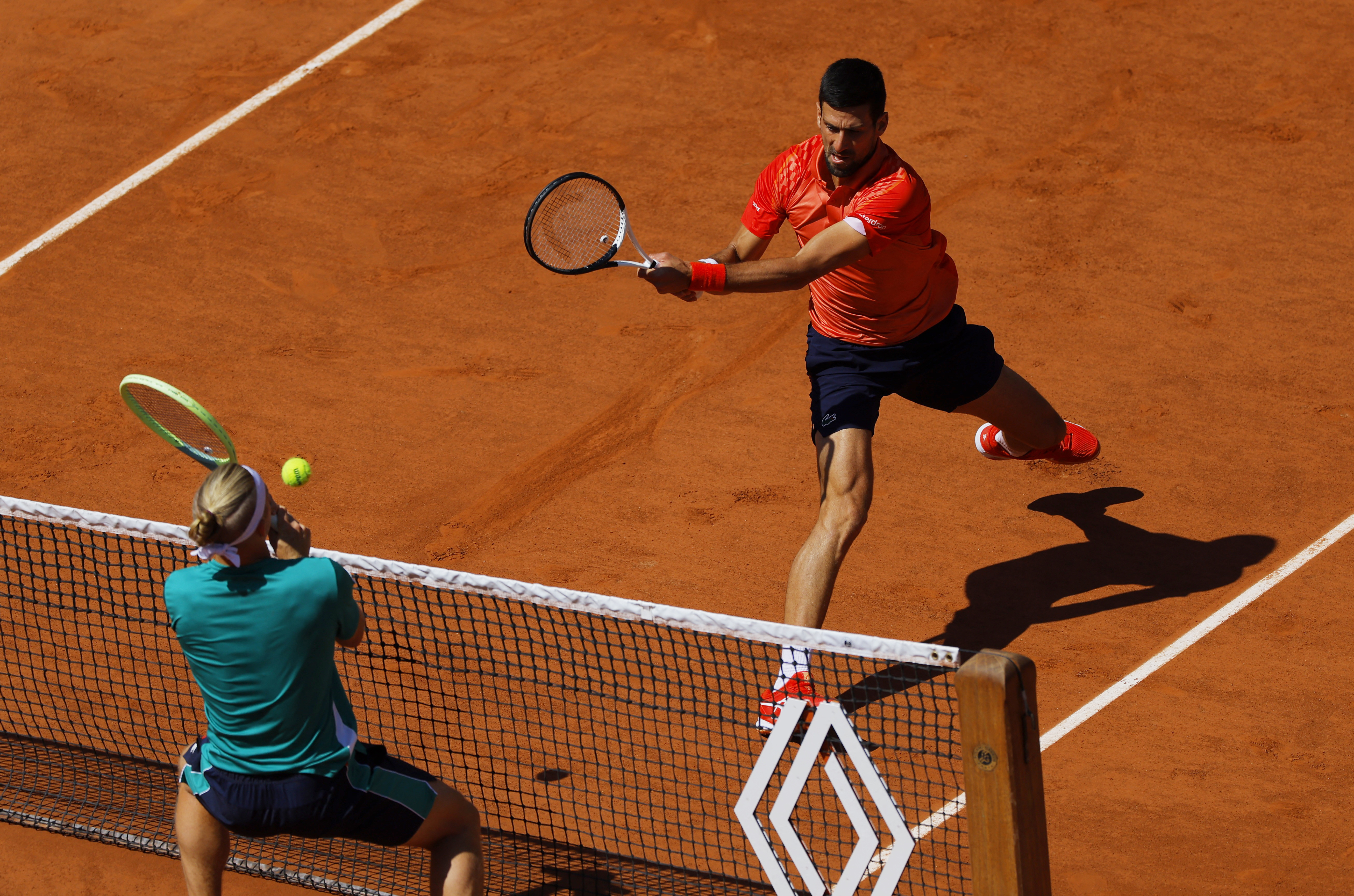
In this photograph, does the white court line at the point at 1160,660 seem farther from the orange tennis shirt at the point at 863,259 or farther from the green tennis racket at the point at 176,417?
the green tennis racket at the point at 176,417

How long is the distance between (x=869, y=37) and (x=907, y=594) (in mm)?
6017

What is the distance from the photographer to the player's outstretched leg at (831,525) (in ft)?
19.2

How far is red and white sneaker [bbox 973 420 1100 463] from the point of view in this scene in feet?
23.7

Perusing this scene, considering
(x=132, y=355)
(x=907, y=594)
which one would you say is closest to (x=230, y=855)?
(x=907, y=594)

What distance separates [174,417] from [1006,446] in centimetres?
392

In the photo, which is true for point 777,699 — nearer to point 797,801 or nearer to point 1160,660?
point 797,801

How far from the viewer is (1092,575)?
6980 mm

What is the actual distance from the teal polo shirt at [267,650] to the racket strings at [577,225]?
2273mm

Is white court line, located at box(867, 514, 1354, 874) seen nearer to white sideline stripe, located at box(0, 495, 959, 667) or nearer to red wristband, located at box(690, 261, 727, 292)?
white sideline stripe, located at box(0, 495, 959, 667)

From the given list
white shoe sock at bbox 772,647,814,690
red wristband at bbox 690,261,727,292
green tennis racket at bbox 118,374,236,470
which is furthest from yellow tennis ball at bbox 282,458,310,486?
white shoe sock at bbox 772,647,814,690

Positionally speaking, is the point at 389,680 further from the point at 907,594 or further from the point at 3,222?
the point at 3,222

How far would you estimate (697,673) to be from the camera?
5.96m

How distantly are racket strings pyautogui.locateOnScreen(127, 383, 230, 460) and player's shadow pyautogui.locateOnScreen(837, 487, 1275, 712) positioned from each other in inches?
114

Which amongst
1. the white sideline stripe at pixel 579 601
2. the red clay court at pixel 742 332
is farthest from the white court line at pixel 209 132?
the white sideline stripe at pixel 579 601
